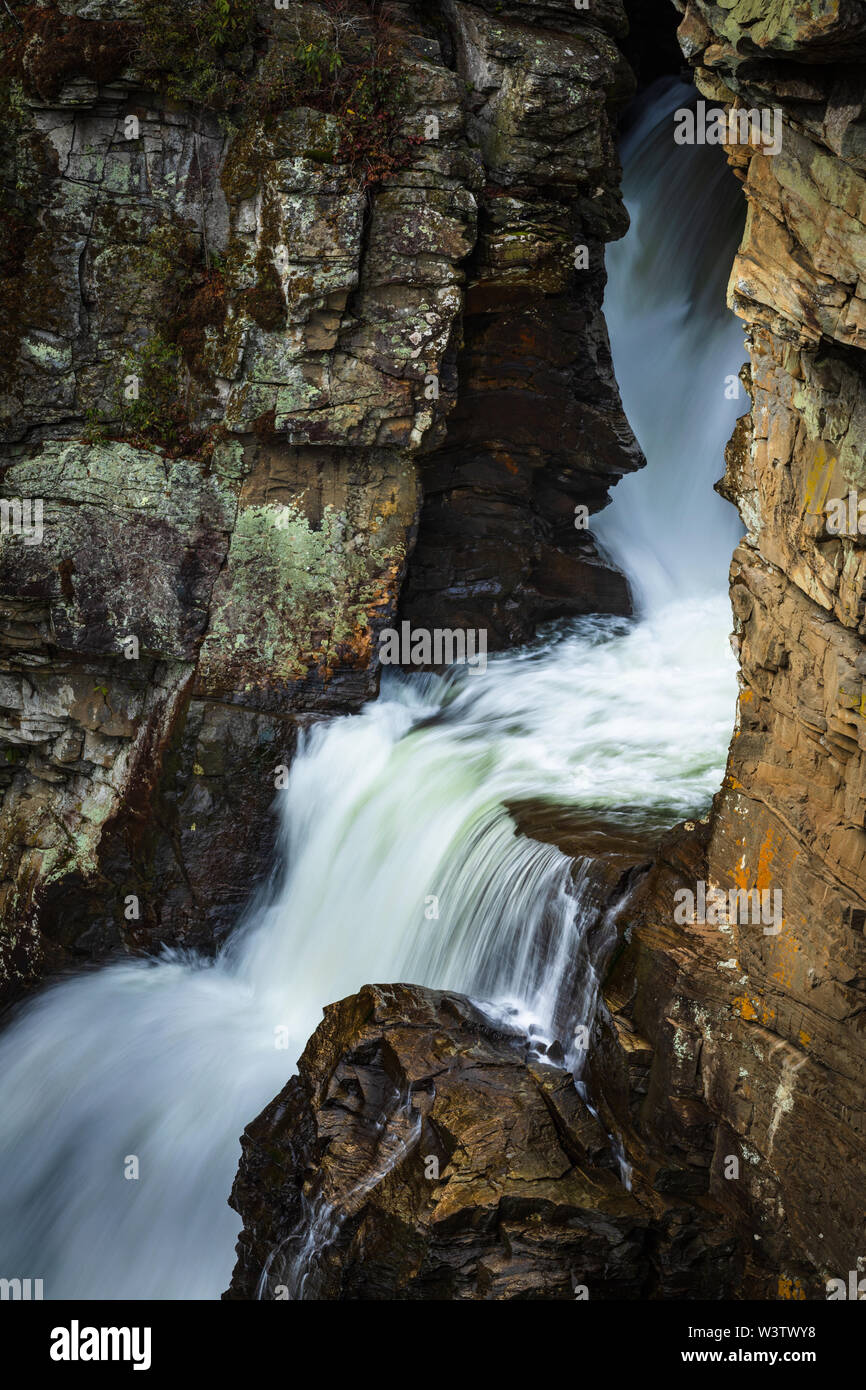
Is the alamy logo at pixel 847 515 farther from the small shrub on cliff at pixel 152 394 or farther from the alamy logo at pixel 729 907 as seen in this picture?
the small shrub on cliff at pixel 152 394

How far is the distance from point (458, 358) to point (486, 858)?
215 inches

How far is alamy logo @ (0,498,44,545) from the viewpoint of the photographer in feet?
39.3

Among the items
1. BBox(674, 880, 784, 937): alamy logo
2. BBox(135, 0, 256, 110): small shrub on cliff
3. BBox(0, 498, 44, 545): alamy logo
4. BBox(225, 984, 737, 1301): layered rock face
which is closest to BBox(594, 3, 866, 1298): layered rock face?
BBox(674, 880, 784, 937): alamy logo

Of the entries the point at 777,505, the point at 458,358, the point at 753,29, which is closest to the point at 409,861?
the point at 777,505

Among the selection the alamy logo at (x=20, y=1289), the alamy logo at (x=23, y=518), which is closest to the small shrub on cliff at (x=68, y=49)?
the alamy logo at (x=23, y=518)

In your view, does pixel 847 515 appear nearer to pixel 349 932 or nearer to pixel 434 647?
pixel 349 932

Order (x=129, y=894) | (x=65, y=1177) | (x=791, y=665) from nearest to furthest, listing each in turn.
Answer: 1. (x=791, y=665)
2. (x=65, y=1177)
3. (x=129, y=894)

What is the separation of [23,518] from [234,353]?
258 centimetres

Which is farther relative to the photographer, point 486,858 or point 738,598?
point 486,858

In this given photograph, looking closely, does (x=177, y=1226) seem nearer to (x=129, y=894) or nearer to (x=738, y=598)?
(x=129, y=894)

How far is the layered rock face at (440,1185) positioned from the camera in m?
6.95

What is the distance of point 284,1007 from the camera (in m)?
10.6

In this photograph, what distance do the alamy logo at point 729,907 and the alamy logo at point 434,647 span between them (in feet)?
16.2
